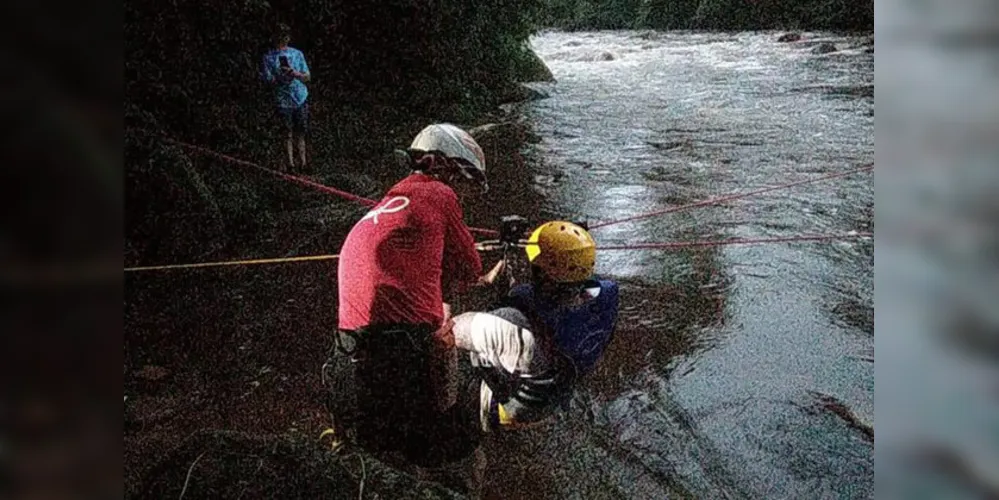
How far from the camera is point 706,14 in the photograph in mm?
2424

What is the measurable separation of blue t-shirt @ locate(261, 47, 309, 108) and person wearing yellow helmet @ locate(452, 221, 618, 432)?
2.77 feet

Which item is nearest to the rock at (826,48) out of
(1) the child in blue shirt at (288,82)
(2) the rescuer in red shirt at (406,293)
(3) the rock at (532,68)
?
(3) the rock at (532,68)

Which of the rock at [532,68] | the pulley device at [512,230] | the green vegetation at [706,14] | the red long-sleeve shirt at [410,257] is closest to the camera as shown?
the red long-sleeve shirt at [410,257]

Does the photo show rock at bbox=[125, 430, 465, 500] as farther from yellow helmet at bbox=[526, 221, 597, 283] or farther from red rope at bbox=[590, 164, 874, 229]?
red rope at bbox=[590, 164, 874, 229]

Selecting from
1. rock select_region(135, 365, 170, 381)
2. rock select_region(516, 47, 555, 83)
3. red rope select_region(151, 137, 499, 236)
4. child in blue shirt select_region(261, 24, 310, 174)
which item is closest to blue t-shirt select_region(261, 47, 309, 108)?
child in blue shirt select_region(261, 24, 310, 174)

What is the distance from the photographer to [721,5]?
245 cm

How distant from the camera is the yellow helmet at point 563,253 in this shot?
1744mm

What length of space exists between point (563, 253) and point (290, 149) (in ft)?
3.08

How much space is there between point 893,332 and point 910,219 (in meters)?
0.16

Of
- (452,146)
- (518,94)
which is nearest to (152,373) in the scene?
(452,146)

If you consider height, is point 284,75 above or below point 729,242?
above

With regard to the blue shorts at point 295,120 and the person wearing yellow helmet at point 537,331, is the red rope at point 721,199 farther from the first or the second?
the blue shorts at point 295,120

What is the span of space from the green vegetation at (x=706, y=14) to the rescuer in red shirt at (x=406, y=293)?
659mm

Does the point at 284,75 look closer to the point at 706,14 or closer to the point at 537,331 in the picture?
the point at 537,331
